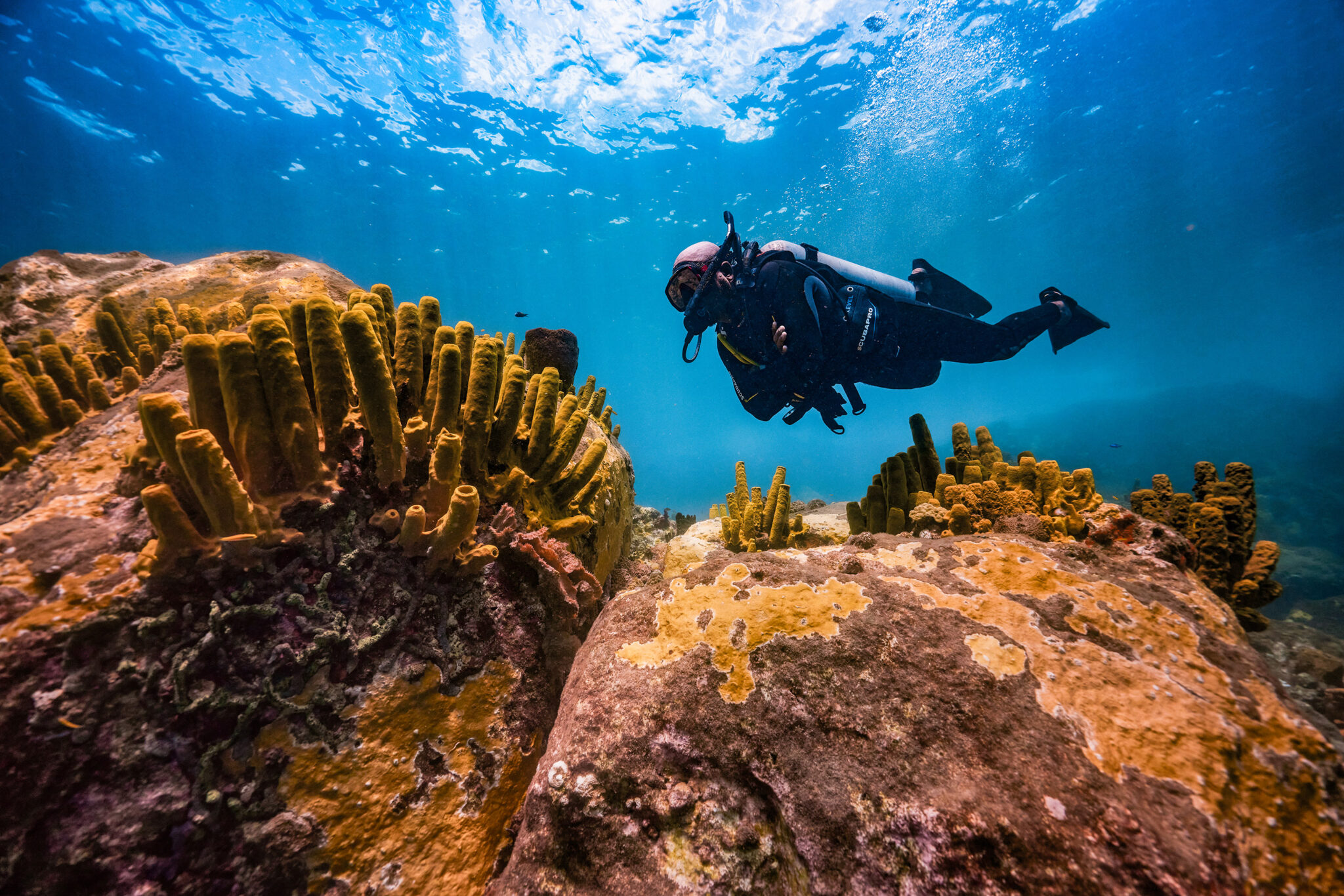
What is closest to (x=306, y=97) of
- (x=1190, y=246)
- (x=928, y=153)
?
(x=928, y=153)

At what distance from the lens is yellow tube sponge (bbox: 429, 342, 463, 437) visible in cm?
203

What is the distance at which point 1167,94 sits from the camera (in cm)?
2003

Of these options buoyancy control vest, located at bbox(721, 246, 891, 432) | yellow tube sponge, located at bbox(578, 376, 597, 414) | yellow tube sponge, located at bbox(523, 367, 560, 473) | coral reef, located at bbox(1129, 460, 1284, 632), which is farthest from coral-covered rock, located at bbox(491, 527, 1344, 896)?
buoyancy control vest, located at bbox(721, 246, 891, 432)

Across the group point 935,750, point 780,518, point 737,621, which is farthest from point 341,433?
point 780,518

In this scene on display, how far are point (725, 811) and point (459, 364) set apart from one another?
6.87 feet

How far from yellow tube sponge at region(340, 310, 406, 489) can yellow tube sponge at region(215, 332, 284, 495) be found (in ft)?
1.05

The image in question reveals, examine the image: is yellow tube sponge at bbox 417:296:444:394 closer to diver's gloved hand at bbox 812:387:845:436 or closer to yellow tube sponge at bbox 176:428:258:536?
yellow tube sponge at bbox 176:428:258:536

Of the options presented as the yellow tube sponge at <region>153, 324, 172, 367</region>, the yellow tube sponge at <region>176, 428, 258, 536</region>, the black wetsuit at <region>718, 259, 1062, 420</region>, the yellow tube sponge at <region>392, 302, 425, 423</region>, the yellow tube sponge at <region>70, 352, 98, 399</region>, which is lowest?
the yellow tube sponge at <region>176, 428, 258, 536</region>

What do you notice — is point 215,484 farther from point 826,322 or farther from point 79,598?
point 826,322

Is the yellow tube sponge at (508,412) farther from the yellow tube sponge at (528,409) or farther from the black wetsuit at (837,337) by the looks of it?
the black wetsuit at (837,337)

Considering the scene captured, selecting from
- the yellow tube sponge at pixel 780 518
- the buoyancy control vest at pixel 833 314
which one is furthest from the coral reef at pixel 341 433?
the buoyancy control vest at pixel 833 314

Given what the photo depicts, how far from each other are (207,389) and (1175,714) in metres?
3.61

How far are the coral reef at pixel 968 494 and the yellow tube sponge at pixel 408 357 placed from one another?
337cm

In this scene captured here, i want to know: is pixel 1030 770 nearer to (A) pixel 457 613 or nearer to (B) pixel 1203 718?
(B) pixel 1203 718
